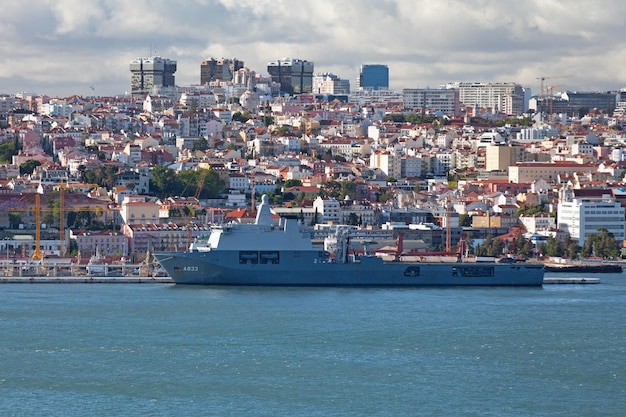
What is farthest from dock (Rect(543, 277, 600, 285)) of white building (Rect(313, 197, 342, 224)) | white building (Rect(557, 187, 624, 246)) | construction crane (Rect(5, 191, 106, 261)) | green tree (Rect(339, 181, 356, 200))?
green tree (Rect(339, 181, 356, 200))

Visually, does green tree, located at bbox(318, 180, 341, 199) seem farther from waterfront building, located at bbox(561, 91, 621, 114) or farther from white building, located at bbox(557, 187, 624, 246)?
waterfront building, located at bbox(561, 91, 621, 114)

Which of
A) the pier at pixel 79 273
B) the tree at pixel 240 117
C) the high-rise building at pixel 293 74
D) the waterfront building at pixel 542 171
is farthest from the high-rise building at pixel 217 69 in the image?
the pier at pixel 79 273

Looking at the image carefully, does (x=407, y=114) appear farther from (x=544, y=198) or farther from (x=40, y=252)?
(x=40, y=252)

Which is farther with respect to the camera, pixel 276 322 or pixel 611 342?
pixel 276 322

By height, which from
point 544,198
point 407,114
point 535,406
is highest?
point 407,114

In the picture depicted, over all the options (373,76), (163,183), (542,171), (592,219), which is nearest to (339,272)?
(592,219)

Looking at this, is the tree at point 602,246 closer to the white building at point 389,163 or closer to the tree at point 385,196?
the tree at point 385,196

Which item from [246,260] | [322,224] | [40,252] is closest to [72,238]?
[40,252]
